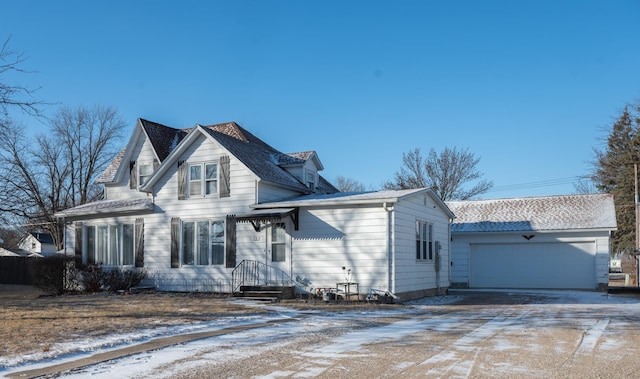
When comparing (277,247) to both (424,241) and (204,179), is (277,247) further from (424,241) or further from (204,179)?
(424,241)

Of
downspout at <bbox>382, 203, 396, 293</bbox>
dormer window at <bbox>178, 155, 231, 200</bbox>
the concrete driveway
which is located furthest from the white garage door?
dormer window at <bbox>178, 155, 231, 200</bbox>

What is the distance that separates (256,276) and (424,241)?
6.11 metres

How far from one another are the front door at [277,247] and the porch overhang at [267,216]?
40 cm

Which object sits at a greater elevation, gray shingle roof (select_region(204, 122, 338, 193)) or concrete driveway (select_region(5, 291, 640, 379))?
gray shingle roof (select_region(204, 122, 338, 193))

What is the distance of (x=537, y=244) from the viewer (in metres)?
27.4

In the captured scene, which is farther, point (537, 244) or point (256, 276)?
point (537, 244)

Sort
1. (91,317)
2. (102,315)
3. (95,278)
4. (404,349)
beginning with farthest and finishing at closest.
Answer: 1. (95,278)
2. (102,315)
3. (91,317)
4. (404,349)

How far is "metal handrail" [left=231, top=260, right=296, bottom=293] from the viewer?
20125mm

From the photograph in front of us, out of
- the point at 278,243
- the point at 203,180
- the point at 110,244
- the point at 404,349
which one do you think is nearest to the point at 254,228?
the point at 278,243

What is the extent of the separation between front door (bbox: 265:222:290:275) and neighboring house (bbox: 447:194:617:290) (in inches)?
450

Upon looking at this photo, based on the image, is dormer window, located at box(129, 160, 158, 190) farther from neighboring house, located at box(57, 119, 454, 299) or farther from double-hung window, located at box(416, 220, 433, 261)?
double-hung window, located at box(416, 220, 433, 261)

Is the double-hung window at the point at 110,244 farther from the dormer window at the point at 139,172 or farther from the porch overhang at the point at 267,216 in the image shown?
the porch overhang at the point at 267,216

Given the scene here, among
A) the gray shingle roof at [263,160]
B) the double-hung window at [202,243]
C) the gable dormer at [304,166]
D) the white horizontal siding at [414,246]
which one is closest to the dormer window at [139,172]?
the gray shingle roof at [263,160]

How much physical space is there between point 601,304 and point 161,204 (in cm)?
1550
